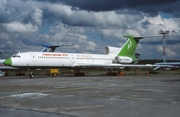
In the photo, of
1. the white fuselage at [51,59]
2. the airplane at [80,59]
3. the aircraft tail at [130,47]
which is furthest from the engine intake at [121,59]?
the white fuselage at [51,59]

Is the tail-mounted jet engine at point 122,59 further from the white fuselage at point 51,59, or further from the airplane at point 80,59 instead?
the white fuselage at point 51,59

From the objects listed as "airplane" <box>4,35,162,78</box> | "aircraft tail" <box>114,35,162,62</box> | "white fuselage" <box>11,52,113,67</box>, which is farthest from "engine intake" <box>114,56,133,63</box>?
"white fuselage" <box>11,52,113,67</box>

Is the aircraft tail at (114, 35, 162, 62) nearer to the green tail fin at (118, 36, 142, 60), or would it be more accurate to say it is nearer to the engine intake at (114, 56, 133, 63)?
the green tail fin at (118, 36, 142, 60)

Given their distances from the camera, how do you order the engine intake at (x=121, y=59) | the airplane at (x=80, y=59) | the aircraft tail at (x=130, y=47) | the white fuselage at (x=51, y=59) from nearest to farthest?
the white fuselage at (x=51, y=59)
the airplane at (x=80, y=59)
the engine intake at (x=121, y=59)
the aircraft tail at (x=130, y=47)

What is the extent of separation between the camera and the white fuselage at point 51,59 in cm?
3975

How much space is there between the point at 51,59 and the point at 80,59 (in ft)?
20.8

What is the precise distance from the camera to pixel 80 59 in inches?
1863

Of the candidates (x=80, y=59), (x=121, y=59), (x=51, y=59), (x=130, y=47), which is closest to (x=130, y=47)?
(x=130, y=47)

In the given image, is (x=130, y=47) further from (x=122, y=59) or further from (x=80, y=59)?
(x=80, y=59)

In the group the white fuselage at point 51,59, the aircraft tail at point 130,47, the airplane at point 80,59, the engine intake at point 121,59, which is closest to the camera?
the white fuselage at point 51,59

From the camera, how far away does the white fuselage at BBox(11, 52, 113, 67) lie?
1565 inches

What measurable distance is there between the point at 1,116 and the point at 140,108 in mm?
4815

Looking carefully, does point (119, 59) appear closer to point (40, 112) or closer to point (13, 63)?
point (13, 63)

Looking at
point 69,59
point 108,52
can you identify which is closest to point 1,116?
→ point 69,59
